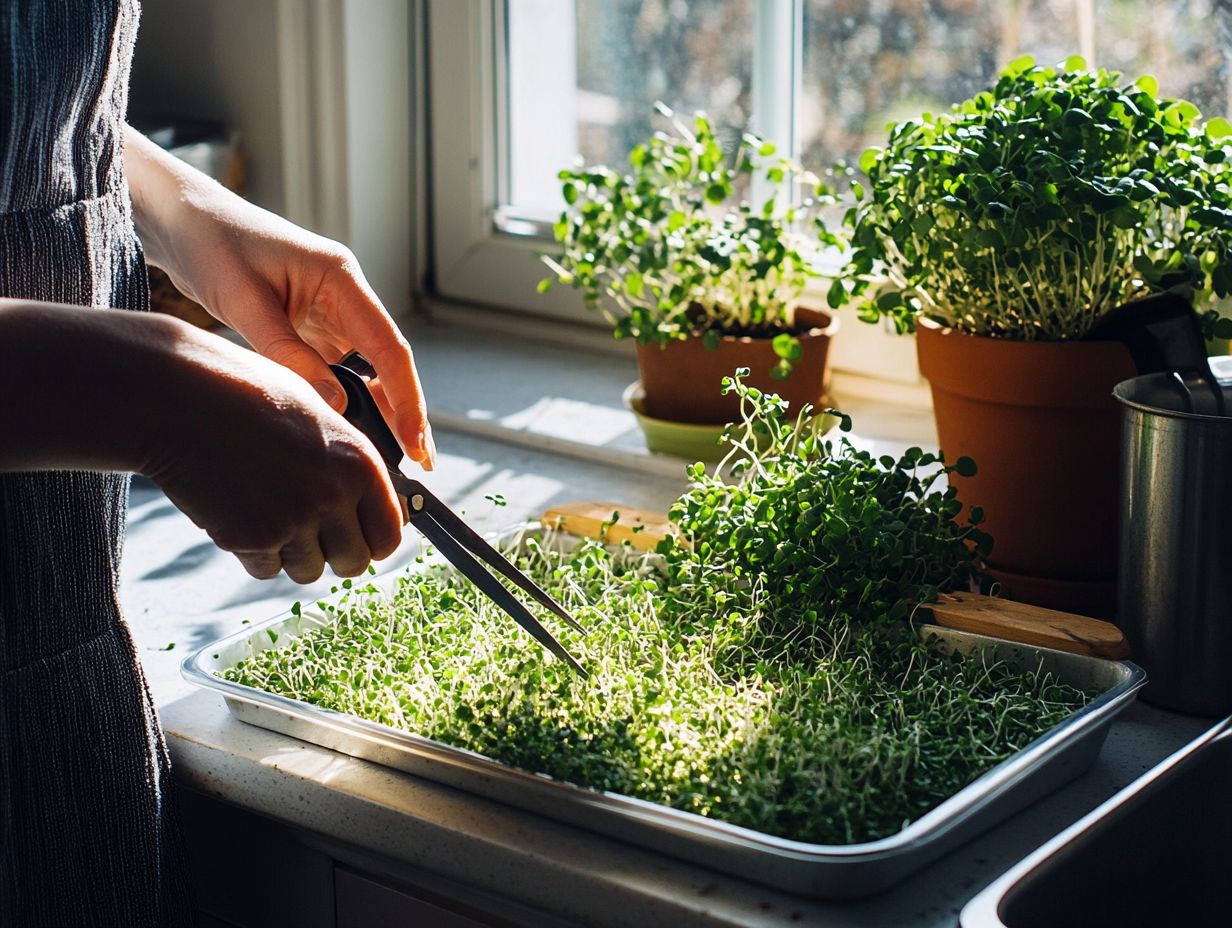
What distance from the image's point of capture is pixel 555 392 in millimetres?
1628

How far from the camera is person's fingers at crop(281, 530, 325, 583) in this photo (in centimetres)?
68

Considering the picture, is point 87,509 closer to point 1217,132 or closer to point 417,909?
point 417,909

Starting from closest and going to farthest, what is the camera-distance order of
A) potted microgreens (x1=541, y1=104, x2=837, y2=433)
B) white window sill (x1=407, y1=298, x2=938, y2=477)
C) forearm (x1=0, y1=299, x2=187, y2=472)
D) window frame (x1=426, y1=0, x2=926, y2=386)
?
forearm (x1=0, y1=299, x2=187, y2=472)
potted microgreens (x1=541, y1=104, x2=837, y2=433)
white window sill (x1=407, y1=298, x2=938, y2=477)
window frame (x1=426, y1=0, x2=926, y2=386)

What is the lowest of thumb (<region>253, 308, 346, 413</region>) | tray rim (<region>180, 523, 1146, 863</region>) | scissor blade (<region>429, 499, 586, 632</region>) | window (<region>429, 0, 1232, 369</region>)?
tray rim (<region>180, 523, 1146, 863</region>)

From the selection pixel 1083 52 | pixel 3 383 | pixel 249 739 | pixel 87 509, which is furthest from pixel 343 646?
pixel 1083 52

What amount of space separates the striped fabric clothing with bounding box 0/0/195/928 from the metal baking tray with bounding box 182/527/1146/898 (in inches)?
3.7

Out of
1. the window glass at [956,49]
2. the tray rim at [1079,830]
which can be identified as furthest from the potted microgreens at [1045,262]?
the window glass at [956,49]

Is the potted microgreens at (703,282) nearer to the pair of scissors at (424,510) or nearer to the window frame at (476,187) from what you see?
the window frame at (476,187)

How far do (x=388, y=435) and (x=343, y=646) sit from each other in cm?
19

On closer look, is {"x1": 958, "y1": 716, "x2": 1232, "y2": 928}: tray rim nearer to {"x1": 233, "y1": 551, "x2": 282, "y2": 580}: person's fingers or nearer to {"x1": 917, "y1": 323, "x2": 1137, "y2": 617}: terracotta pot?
{"x1": 917, "y1": 323, "x2": 1137, "y2": 617}: terracotta pot

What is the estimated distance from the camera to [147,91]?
1859 millimetres

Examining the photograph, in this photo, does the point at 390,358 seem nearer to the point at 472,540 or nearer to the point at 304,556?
the point at 472,540

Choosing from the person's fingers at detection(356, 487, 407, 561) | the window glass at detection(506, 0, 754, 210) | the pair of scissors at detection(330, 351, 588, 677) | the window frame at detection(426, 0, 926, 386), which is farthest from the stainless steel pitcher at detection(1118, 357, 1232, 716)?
the window frame at detection(426, 0, 926, 386)

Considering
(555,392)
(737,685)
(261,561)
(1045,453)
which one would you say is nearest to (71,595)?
(261,561)
